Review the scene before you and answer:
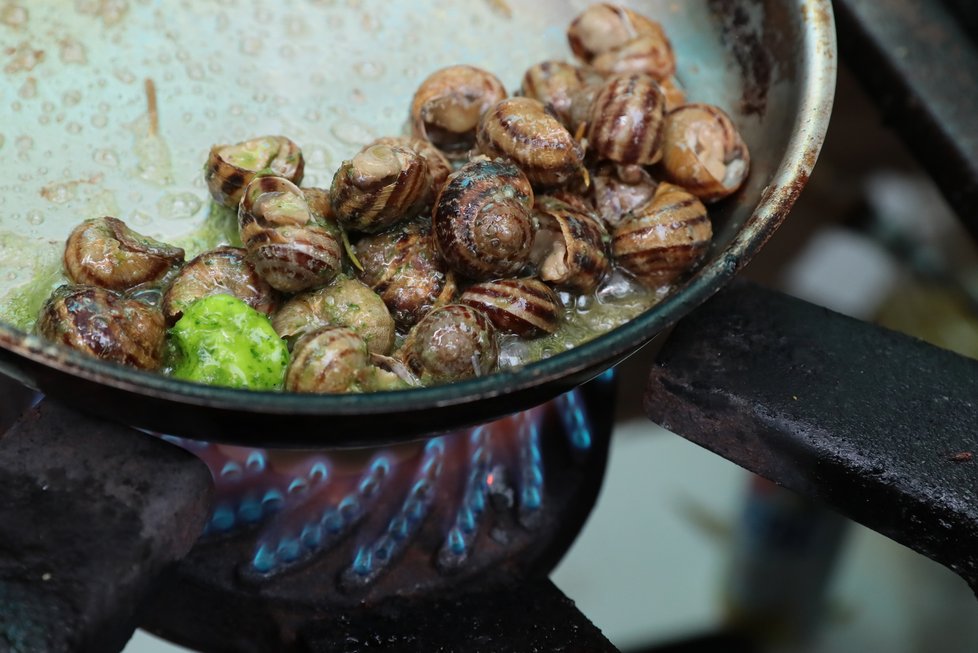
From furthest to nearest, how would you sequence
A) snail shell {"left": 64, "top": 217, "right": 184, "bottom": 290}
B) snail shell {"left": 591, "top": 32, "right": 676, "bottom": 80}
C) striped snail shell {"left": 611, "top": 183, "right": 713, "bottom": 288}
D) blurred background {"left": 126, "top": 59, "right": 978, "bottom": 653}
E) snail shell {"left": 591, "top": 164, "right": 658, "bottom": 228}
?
blurred background {"left": 126, "top": 59, "right": 978, "bottom": 653}, snail shell {"left": 591, "top": 32, "right": 676, "bottom": 80}, snail shell {"left": 591, "top": 164, "right": 658, "bottom": 228}, striped snail shell {"left": 611, "top": 183, "right": 713, "bottom": 288}, snail shell {"left": 64, "top": 217, "right": 184, "bottom": 290}

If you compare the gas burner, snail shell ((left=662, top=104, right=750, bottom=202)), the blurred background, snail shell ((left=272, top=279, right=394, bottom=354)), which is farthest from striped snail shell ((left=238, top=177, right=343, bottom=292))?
the blurred background

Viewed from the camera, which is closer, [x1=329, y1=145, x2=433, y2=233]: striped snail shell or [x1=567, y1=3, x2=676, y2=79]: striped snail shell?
[x1=329, y1=145, x2=433, y2=233]: striped snail shell

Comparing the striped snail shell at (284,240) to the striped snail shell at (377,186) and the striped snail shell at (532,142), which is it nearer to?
the striped snail shell at (377,186)

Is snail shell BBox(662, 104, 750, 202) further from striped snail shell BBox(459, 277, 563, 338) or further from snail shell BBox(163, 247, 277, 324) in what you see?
snail shell BBox(163, 247, 277, 324)

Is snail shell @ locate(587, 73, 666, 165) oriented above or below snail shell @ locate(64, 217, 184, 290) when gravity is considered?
above

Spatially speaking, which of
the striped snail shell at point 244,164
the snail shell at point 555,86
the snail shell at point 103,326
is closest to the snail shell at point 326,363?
the snail shell at point 103,326

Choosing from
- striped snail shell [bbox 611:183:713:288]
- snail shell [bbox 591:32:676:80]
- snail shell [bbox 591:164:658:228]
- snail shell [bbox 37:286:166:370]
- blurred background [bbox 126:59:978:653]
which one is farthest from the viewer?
blurred background [bbox 126:59:978:653]

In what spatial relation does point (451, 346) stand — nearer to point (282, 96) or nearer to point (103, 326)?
point (103, 326)

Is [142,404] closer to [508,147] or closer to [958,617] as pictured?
[508,147]
